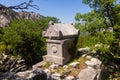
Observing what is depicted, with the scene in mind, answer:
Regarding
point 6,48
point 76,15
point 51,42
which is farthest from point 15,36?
point 76,15

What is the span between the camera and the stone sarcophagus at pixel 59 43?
15.0 meters

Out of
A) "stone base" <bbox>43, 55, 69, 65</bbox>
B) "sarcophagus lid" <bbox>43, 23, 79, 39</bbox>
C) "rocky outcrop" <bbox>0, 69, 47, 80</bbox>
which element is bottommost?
"stone base" <bbox>43, 55, 69, 65</bbox>

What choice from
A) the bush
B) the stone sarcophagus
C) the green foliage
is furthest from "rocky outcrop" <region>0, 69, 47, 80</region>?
the bush

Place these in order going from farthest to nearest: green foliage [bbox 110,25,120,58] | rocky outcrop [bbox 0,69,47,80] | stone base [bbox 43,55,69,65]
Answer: stone base [bbox 43,55,69,65] < green foliage [bbox 110,25,120,58] < rocky outcrop [bbox 0,69,47,80]

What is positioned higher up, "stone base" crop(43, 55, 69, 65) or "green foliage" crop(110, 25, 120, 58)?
"green foliage" crop(110, 25, 120, 58)

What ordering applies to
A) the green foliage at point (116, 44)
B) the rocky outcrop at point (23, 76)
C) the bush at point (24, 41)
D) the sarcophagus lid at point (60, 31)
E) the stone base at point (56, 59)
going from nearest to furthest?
the rocky outcrop at point (23, 76) < the green foliage at point (116, 44) < the stone base at point (56, 59) < the sarcophagus lid at point (60, 31) < the bush at point (24, 41)

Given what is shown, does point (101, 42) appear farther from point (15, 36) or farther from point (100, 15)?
point (15, 36)

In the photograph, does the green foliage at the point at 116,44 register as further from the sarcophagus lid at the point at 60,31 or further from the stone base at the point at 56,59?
the stone base at the point at 56,59

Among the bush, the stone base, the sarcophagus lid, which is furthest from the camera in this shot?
the bush

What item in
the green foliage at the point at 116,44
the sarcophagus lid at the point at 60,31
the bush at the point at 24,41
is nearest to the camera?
the green foliage at the point at 116,44

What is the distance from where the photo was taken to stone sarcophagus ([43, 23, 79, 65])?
14961mm

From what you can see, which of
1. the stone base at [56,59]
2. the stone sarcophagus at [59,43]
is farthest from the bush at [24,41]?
the stone sarcophagus at [59,43]

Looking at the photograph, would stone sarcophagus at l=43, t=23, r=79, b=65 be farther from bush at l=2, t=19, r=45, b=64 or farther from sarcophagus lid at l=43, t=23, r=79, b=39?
bush at l=2, t=19, r=45, b=64

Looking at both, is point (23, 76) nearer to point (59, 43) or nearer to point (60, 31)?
point (59, 43)
